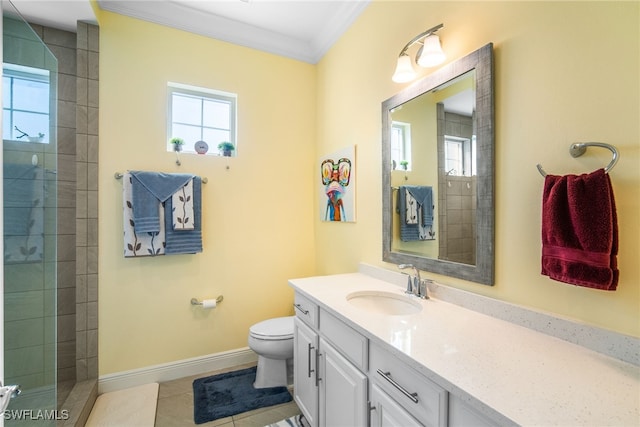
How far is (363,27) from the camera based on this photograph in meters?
2.00

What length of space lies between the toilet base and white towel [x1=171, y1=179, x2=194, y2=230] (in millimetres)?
1106

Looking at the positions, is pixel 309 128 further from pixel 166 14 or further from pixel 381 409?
pixel 381 409

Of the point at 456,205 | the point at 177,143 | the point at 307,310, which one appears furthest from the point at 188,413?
the point at 456,205

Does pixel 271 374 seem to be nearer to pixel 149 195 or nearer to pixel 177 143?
pixel 149 195

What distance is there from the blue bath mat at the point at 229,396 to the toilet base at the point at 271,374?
0.03 metres

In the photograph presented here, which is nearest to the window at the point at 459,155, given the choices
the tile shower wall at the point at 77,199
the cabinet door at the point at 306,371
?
the cabinet door at the point at 306,371

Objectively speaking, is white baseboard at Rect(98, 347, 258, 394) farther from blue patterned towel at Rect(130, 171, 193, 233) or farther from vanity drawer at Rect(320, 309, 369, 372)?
vanity drawer at Rect(320, 309, 369, 372)

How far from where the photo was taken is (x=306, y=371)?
1.59m

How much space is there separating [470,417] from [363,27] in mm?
2213

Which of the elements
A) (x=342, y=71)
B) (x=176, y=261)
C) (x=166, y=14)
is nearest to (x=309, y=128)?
(x=342, y=71)

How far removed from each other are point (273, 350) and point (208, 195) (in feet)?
4.10

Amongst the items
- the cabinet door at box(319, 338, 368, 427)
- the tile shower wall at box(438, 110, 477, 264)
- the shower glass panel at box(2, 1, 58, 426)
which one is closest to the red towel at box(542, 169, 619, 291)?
the tile shower wall at box(438, 110, 477, 264)

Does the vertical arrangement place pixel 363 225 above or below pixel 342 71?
below

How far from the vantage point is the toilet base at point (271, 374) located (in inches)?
79.7
